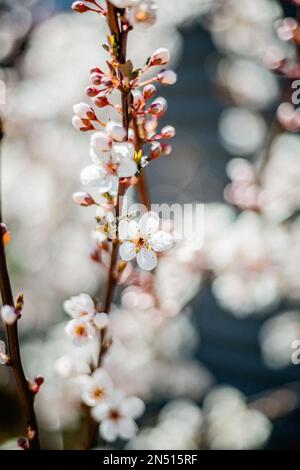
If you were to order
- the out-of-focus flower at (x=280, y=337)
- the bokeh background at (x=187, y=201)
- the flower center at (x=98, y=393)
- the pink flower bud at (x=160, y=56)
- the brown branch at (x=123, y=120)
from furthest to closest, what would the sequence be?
1. the out-of-focus flower at (x=280, y=337)
2. the bokeh background at (x=187, y=201)
3. the flower center at (x=98, y=393)
4. the pink flower bud at (x=160, y=56)
5. the brown branch at (x=123, y=120)

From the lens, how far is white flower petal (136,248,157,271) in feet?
2.41

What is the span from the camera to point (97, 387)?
821 mm

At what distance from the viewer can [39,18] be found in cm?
272

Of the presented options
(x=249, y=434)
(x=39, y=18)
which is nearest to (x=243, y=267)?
(x=249, y=434)

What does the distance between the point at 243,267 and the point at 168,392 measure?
1.20 m

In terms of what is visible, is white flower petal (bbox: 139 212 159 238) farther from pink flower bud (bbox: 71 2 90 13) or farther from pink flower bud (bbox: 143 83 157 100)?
pink flower bud (bbox: 71 2 90 13)

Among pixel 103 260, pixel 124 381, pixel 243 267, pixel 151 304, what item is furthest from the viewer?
pixel 124 381

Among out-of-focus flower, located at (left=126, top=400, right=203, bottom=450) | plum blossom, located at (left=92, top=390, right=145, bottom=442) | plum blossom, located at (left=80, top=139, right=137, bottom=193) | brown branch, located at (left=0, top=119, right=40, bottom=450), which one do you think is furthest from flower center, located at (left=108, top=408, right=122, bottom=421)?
out-of-focus flower, located at (left=126, top=400, right=203, bottom=450)

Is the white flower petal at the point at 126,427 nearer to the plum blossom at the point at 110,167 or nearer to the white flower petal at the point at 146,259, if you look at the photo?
the white flower petal at the point at 146,259

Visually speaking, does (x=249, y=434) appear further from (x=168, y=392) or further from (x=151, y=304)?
(x=151, y=304)

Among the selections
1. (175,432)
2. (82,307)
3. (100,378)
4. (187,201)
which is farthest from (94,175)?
(187,201)

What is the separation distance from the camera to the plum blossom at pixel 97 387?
2.66 ft

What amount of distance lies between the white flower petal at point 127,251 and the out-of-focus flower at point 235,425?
136 centimetres

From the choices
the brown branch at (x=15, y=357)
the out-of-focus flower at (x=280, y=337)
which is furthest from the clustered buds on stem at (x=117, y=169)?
the out-of-focus flower at (x=280, y=337)
